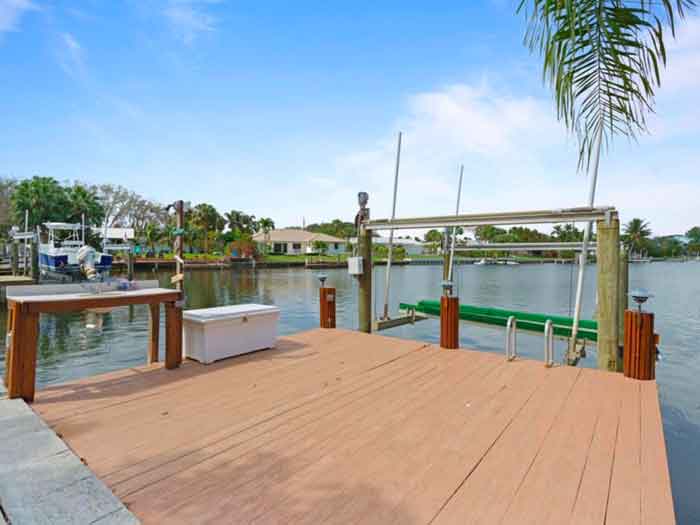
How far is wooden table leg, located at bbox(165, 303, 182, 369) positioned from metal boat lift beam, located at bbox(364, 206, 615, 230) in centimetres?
341

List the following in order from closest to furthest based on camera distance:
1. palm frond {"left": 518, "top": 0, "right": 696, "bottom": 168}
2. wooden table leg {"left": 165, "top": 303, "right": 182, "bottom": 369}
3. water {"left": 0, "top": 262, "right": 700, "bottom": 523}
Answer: palm frond {"left": 518, "top": 0, "right": 696, "bottom": 168} → wooden table leg {"left": 165, "top": 303, "right": 182, "bottom": 369} → water {"left": 0, "top": 262, "right": 700, "bottom": 523}

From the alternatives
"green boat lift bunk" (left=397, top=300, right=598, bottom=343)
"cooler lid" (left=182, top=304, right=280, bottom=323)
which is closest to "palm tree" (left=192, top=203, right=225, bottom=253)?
"green boat lift bunk" (left=397, top=300, right=598, bottom=343)

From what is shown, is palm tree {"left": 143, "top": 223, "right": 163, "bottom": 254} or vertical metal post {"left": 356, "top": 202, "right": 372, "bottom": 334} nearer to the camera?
vertical metal post {"left": 356, "top": 202, "right": 372, "bottom": 334}

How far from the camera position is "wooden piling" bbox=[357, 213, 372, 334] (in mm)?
6562

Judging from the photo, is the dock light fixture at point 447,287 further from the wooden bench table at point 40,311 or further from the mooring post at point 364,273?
the wooden bench table at point 40,311

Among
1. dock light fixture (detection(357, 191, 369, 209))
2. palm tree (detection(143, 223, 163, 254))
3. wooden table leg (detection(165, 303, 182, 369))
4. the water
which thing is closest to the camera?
wooden table leg (detection(165, 303, 182, 369))

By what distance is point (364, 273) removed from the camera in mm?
6609

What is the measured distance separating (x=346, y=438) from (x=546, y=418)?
59.7 inches

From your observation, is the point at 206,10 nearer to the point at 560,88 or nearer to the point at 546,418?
the point at 560,88

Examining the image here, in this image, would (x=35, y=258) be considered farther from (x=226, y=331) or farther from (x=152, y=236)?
(x=152, y=236)

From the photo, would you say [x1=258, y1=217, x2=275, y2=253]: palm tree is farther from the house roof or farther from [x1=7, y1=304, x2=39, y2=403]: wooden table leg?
[x1=7, y1=304, x2=39, y2=403]: wooden table leg

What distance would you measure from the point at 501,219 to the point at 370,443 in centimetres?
354

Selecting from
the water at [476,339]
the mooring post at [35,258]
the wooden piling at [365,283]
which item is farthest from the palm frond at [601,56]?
the mooring post at [35,258]

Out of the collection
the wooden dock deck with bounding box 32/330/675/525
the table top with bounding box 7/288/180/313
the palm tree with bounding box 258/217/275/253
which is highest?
the palm tree with bounding box 258/217/275/253
